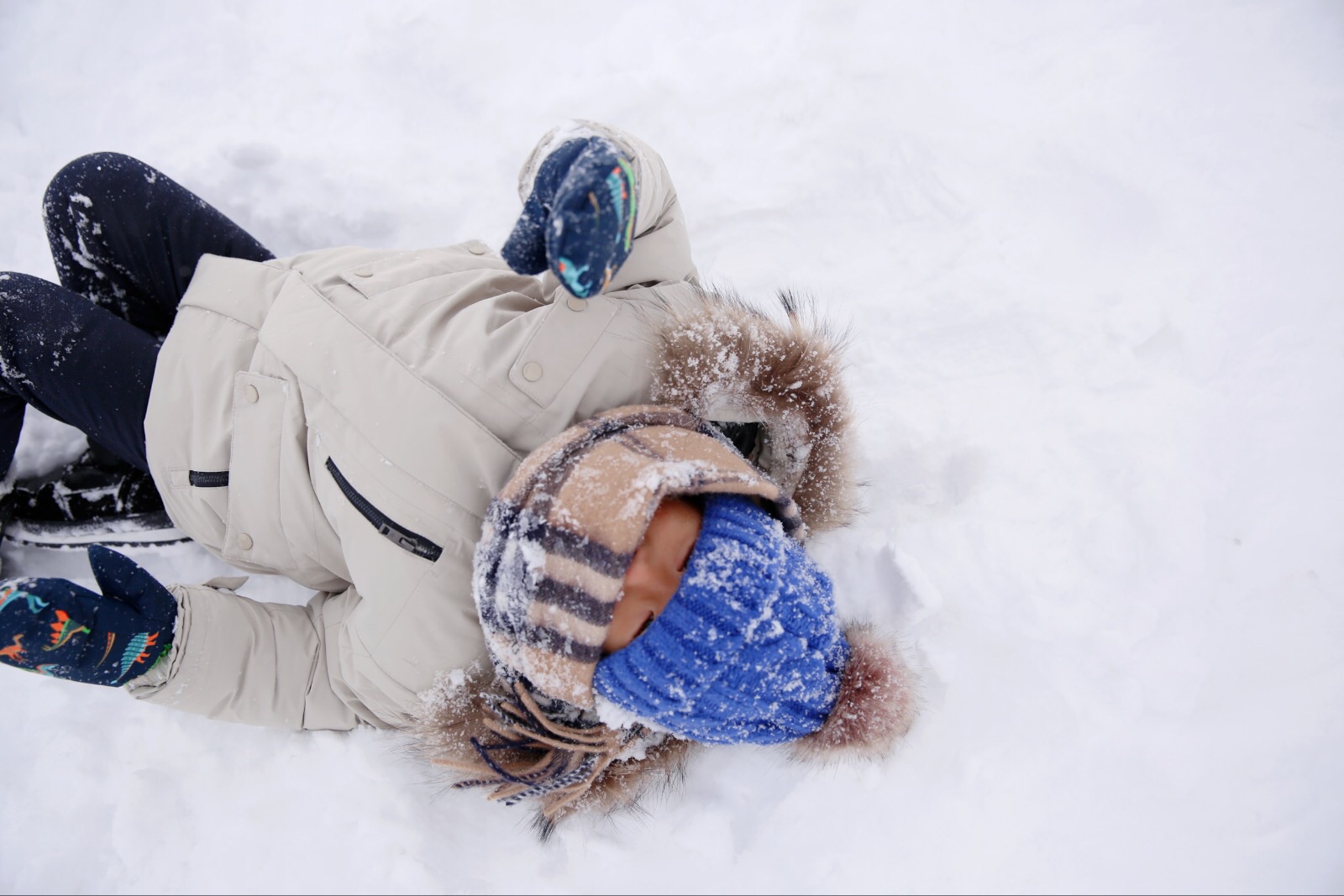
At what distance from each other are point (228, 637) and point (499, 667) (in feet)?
1.75

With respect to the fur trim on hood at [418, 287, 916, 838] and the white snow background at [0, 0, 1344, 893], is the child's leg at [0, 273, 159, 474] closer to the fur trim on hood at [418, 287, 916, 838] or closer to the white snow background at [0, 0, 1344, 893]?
the white snow background at [0, 0, 1344, 893]

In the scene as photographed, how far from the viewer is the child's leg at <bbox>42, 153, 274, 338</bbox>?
1.24 m

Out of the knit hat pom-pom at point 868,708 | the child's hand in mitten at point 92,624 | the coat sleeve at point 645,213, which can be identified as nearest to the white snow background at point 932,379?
the knit hat pom-pom at point 868,708

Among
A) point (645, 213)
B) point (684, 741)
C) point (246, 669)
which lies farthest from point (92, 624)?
point (645, 213)

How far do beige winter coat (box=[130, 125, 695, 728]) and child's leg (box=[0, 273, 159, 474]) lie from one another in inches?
3.1

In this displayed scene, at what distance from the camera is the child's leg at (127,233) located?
48.8 inches

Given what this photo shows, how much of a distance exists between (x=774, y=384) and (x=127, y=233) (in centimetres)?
125

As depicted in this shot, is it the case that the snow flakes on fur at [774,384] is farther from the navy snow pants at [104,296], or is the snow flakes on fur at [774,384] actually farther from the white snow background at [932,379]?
the navy snow pants at [104,296]

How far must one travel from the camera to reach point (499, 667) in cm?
95

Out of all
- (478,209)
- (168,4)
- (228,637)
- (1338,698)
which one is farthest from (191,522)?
(1338,698)

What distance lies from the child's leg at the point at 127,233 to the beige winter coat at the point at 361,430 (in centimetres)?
15

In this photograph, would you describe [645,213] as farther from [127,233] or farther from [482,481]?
[127,233]

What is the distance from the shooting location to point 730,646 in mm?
793

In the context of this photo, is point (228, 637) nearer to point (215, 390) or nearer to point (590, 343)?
point (215, 390)
